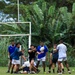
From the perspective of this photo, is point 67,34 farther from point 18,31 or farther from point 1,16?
point 1,16

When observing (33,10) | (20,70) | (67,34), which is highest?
(33,10)

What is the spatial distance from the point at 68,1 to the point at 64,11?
7287 mm

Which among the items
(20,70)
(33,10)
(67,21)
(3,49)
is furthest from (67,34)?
(20,70)

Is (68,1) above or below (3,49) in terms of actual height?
above

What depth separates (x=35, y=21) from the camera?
3550 centimetres

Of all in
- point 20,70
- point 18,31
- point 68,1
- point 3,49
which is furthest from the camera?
point 68,1

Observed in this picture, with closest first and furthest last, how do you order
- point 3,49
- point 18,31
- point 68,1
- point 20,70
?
point 20,70 < point 3,49 < point 18,31 < point 68,1

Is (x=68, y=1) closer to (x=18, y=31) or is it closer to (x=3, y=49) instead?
(x=18, y=31)

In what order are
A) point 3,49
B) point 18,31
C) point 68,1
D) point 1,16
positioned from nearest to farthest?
point 3,49 < point 18,31 < point 68,1 < point 1,16

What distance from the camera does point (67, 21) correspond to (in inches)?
1399

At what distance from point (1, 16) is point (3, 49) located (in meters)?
17.2

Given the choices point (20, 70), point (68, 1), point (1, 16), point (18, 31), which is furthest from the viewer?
point (1, 16)

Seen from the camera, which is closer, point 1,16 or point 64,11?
point 64,11

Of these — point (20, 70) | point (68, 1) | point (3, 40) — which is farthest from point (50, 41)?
point (20, 70)
